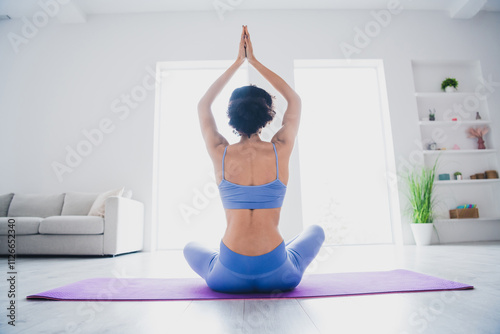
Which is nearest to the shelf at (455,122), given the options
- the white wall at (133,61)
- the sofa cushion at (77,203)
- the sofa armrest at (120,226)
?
the white wall at (133,61)

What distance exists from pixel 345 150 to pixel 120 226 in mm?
3305

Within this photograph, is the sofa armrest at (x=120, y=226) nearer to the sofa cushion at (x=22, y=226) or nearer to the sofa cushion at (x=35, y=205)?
the sofa cushion at (x=22, y=226)

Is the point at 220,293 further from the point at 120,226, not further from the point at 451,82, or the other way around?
the point at 451,82

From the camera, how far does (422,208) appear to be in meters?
3.91

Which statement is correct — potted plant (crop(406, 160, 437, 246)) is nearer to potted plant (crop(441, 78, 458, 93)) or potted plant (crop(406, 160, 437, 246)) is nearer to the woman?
potted plant (crop(441, 78, 458, 93))

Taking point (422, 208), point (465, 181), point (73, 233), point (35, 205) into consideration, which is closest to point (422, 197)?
point (422, 208)

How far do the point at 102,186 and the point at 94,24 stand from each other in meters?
2.64

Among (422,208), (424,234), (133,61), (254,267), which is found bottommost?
(424,234)

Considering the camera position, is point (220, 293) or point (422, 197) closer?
point (220, 293)

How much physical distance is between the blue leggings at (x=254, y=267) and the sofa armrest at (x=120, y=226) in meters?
2.24

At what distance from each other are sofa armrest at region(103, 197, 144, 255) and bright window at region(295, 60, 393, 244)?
240 centimetres

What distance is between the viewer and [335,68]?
489cm

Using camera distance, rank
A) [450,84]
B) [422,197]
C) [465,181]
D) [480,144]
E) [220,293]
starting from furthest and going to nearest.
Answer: [450,84] → [480,144] → [465,181] → [422,197] → [220,293]

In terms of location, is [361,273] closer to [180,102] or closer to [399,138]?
[399,138]
